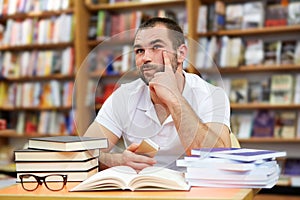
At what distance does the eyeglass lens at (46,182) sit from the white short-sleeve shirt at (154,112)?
196 mm

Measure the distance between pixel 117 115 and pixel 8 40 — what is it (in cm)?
367

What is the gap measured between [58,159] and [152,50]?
0.37 metres

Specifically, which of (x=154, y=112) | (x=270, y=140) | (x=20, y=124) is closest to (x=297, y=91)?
(x=270, y=140)

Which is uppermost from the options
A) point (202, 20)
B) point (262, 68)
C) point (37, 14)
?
point (37, 14)

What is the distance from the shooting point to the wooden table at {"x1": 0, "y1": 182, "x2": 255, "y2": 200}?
3.26 ft

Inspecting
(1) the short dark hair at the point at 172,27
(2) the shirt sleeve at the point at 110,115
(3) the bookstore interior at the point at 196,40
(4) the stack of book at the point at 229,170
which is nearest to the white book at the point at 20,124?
(3) the bookstore interior at the point at 196,40

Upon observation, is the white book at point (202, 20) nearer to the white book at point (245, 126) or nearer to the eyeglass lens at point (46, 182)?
the white book at point (245, 126)

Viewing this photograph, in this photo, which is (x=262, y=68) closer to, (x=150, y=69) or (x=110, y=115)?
(x=110, y=115)

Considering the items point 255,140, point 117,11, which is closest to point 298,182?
point 255,140

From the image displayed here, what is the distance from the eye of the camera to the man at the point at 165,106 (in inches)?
47.4

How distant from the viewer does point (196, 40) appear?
290 centimetres

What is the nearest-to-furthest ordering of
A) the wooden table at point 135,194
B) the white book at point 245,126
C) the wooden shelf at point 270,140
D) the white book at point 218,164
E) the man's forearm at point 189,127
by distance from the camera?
the wooden table at point 135,194, the white book at point 218,164, the man's forearm at point 189,127, the wooden shelf at point 270,140, the white book at point 245,126

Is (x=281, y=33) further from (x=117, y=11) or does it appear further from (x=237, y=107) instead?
(x=117, y=11)

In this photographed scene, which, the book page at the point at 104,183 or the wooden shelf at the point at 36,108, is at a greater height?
the book page at the point at 104,183
